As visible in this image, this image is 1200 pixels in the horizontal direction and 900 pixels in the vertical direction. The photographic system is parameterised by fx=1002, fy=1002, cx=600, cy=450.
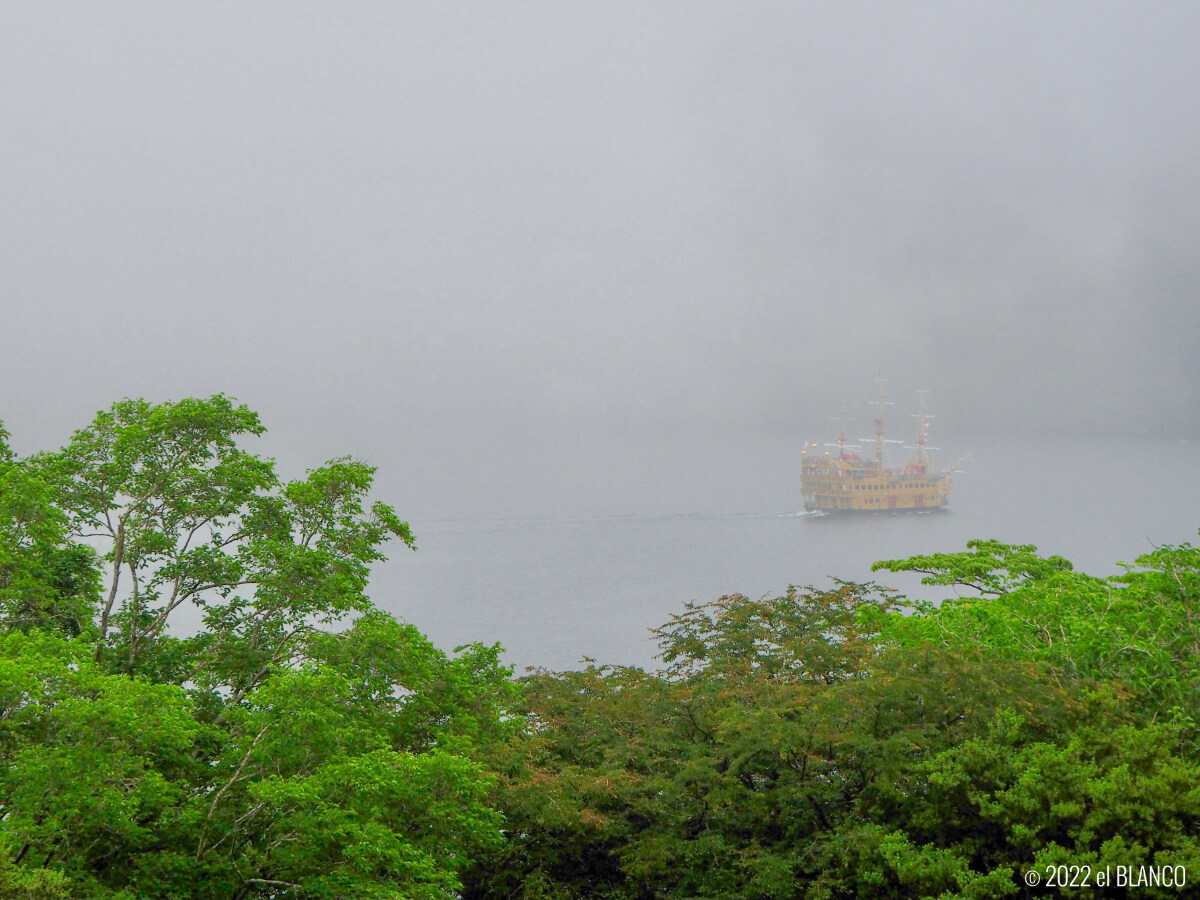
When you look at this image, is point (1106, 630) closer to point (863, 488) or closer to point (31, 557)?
point (31, 557)

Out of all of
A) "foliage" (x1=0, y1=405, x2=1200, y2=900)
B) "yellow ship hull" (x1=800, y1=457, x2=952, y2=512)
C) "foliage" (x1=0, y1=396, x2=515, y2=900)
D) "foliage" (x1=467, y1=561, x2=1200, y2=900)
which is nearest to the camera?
"foliage" (x1=0, y1=396, x2=515, y2=900)

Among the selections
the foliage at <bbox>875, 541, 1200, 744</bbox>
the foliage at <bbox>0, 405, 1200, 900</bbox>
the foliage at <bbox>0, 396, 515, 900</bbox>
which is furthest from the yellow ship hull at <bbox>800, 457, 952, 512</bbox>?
the foliage at <bbox>0, 396, 515, 900</bbox>

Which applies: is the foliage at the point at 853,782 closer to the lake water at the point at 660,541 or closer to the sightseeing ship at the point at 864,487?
the lake water at the point at 660,541

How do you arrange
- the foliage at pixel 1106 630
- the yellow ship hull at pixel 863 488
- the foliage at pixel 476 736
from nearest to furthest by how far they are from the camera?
the foliage at pixel 476 736, the foliage at pixel 1106 630, the yellow ship hull at pixel 863 488

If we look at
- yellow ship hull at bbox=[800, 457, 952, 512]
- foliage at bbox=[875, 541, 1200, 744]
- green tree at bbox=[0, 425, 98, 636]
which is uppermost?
yellow ship hull at bbox=[800, 457, 952, 512]

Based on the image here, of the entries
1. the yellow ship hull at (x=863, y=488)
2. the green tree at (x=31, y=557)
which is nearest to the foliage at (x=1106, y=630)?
the green tree at (x=31, y=557)

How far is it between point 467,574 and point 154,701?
59.1 meters

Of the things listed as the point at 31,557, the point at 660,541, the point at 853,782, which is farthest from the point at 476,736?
the point at 660,541

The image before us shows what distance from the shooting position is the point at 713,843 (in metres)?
14.7

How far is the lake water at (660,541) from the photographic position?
191ft

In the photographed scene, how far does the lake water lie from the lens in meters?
58.2

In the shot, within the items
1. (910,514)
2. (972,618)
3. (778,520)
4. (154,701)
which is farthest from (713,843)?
(910,514)

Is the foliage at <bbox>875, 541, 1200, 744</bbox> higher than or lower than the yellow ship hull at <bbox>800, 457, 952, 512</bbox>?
lower

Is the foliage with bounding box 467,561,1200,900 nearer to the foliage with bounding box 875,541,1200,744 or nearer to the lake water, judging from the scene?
the foliage with bounding box 875,541,1200,744
